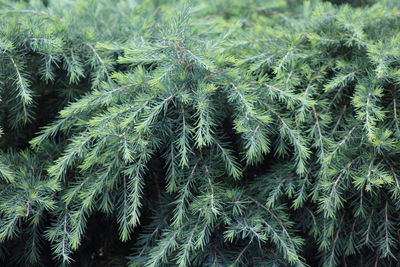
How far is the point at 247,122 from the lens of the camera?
56.7 inches

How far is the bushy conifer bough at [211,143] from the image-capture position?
1.46 metres

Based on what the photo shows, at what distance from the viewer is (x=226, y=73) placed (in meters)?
1.53

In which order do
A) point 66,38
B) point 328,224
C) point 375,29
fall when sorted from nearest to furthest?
1. point 328,224
2. point 66,38
3. point 375,29

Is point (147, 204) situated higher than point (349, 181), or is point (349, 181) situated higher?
point (349, 181)

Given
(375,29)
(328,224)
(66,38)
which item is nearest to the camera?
(328,224)

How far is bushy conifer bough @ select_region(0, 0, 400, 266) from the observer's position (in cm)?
146

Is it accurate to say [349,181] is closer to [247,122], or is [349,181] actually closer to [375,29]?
[247,122]

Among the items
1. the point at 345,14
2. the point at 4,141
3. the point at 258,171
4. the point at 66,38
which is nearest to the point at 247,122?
the point at 258,171

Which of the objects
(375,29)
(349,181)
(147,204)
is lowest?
(147,204)

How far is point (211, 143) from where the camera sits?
1.46m

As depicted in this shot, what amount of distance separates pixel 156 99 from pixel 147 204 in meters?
0.50

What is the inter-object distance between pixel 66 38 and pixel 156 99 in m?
0.55

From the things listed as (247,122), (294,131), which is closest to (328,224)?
(294,131)

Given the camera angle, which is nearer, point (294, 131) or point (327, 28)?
point (294, 131)
